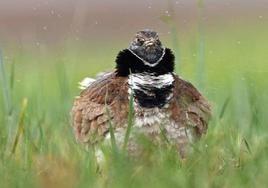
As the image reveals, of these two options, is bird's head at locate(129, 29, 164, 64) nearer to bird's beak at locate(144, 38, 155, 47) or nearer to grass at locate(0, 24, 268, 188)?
bird's beak at locate(144, 38, 155, 47)

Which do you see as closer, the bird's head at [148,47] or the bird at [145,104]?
the bird at [145,104]

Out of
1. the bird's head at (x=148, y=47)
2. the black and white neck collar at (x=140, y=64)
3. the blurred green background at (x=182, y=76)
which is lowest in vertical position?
the blurred green background at (x=182, y=76)

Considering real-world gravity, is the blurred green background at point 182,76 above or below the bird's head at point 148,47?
below

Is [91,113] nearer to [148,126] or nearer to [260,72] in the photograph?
[148,126]

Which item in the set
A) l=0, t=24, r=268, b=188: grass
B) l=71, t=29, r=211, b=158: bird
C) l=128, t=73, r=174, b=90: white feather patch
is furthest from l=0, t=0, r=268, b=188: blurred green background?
l=128, t=73, r=174, b=90: white feather patch

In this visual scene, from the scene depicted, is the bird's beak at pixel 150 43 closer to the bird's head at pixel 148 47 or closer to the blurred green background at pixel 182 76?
the bird's head at pixel 148 47

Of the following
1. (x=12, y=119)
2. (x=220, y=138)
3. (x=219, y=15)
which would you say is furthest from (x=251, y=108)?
(x=219, y=15)

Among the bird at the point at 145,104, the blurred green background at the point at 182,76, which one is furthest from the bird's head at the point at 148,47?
the blurred green background at the point at 182,76

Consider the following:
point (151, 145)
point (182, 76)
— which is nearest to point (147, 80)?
point (151, 145)

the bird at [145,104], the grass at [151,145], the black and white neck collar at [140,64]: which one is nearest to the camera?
the grass at [151,145]
